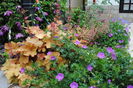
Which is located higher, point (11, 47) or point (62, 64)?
point (11, 47)

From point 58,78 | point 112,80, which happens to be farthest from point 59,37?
point 112,80

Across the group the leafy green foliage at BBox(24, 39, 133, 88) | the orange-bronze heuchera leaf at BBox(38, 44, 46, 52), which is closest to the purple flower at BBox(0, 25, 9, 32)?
the orange-bronze heuchera leaf at BBox(38, 44, 46, 52)

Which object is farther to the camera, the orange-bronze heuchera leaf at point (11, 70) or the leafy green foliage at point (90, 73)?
the orange-bronze heuchera leaf at point (11, 70)

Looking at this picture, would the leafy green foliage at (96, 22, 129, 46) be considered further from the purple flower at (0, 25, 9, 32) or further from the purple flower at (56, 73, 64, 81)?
the purple flower at (0, 25, 9, 32)

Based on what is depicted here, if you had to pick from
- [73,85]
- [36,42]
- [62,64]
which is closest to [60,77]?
[73,85]

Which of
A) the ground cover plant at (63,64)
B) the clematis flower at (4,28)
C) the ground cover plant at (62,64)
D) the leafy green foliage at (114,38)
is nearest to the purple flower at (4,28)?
the clematis flower at (4,28)

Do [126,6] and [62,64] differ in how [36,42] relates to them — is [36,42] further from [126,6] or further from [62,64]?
[126,6]

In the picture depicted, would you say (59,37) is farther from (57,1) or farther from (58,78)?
(57,1)

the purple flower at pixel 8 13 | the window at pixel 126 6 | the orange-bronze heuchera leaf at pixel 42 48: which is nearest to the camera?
the orange-bronze heuchera leaf at pixel 42 48

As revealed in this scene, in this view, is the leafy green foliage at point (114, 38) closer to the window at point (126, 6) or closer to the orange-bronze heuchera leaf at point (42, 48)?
the orange-bronze heuchera leaf at point (42, 48)

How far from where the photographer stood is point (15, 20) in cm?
314

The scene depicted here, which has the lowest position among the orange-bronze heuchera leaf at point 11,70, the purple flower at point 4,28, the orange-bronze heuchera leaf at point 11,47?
the orange-bronze heuchera leaf at point 11,70

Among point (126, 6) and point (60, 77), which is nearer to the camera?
point (60, 77)

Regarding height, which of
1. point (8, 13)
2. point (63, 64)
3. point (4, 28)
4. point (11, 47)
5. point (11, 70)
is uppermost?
point (8, 13)
